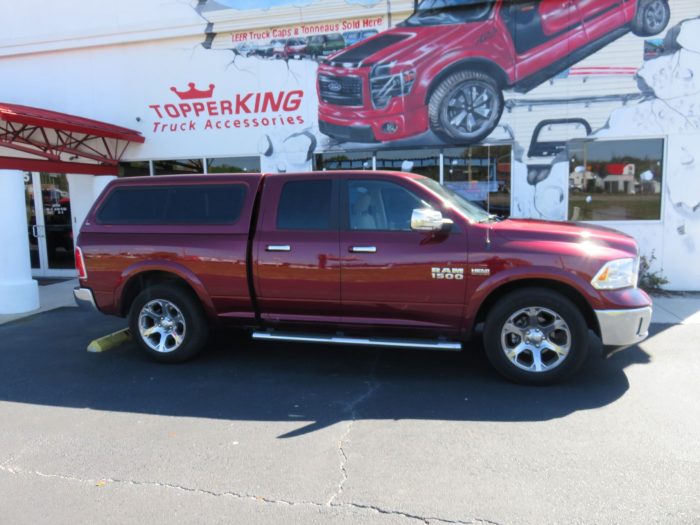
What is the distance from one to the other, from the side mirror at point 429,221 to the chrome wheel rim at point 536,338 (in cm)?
99

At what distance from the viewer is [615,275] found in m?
4.24

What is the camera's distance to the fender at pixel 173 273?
16.8 feet

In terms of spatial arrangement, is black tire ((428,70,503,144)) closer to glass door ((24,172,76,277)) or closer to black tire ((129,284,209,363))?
black tire ((129,284,209,363))

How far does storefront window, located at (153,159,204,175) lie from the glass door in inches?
88.3

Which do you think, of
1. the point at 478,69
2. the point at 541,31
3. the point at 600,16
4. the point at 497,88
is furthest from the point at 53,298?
the point at 600,16

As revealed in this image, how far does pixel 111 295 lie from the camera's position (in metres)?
5.40

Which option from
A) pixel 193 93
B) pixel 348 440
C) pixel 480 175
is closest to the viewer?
pixel 348 440

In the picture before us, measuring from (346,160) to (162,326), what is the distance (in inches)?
209

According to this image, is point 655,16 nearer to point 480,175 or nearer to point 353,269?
point 480,175

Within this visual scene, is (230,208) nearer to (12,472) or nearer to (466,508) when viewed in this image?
(12,472)

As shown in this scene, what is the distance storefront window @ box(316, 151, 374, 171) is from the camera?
9414 mm

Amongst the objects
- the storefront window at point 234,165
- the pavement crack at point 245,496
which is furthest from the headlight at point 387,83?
the pavement crack at point 245,496

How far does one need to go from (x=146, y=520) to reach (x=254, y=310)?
251 cm

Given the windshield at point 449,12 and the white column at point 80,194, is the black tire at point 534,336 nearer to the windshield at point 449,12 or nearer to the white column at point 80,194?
the windshield at point 449,12
